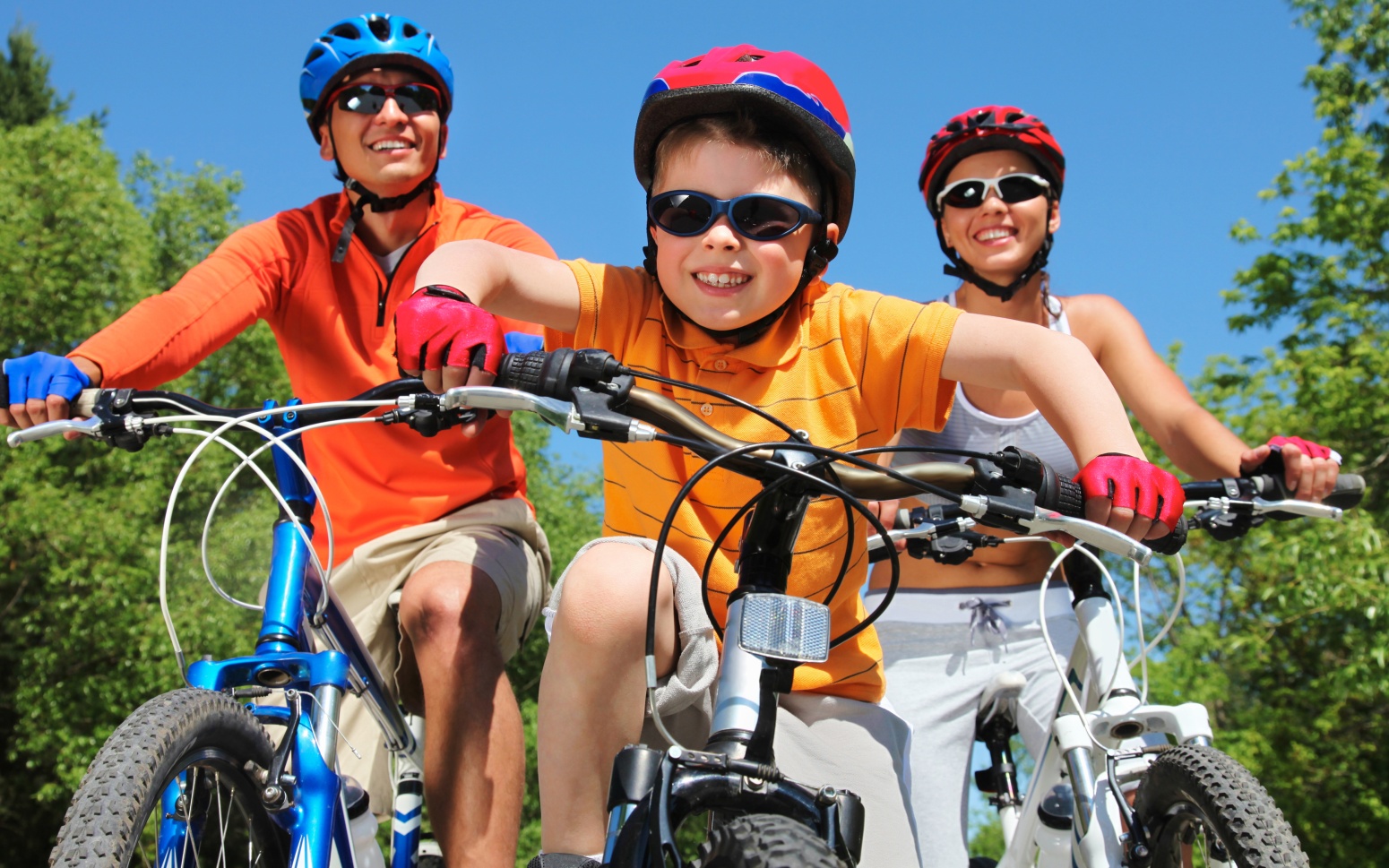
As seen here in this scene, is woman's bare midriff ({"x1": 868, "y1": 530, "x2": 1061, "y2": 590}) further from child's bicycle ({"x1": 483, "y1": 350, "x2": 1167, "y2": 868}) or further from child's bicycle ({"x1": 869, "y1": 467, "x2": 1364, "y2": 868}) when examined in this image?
child's bicycle ({"x1": 483, "y1": 350, "x2": 1167, "y2": 868})

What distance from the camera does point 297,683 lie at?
2.38m

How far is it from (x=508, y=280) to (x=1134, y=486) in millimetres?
1359

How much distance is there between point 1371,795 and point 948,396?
526 inches

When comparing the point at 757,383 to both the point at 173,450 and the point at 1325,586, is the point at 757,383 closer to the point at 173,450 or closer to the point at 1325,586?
the point at 1325,586

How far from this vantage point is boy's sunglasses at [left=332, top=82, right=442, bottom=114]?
12.7 feet

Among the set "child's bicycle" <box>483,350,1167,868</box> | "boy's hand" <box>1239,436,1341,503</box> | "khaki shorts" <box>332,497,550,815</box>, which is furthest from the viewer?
"khaki shorts" <box>332,497,550,815</box>

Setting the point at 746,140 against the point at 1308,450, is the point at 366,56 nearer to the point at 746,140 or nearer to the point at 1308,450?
the point at 746,140

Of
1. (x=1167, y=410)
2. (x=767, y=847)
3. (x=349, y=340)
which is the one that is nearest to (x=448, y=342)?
(x=767, y=847)

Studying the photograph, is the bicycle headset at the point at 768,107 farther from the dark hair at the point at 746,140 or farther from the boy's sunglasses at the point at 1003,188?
the boy's sunglasses at the point at 1003,188

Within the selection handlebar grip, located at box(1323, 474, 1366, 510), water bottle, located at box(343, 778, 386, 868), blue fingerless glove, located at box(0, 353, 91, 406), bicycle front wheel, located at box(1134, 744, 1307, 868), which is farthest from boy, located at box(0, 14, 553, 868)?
handlebar grip, located at box(1323, 474, 1366, 510)

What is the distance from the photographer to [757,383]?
2.59 meters

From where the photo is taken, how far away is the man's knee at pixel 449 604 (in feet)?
9.91

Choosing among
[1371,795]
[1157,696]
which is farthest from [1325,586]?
[1157,696]

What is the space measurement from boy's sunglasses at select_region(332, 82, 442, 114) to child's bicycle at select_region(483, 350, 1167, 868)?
2427 mm
